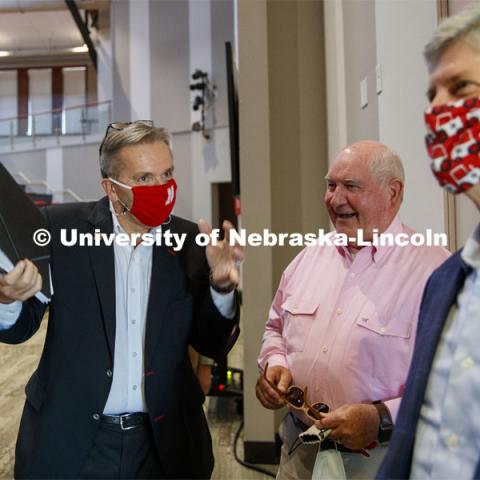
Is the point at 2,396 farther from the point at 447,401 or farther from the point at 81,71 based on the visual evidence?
the point at 447,401

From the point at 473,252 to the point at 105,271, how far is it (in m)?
0.76

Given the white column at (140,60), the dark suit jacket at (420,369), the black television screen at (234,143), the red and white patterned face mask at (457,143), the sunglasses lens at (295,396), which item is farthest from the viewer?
the black television screen at (234,143)

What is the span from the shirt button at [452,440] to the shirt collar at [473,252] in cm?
26

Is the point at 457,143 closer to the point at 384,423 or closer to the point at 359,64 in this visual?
the point at 384,423

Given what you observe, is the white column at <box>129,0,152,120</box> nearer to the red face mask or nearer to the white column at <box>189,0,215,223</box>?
the white column at <box>189,0,215,223</box>

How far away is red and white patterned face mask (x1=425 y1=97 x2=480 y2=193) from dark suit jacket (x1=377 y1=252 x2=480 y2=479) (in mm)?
160

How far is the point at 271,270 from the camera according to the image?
2.21 m

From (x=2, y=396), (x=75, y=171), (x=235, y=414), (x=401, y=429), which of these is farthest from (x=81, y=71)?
(x=235, y=414)

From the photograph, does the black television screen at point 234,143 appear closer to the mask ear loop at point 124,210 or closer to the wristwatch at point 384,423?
the mask ear loop at point 124,210

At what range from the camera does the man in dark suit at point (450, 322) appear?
0.63m

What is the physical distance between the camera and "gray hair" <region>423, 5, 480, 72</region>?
0.63m

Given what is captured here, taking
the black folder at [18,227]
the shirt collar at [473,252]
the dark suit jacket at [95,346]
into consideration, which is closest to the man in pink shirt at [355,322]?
the dark suit jacket at [95,346]

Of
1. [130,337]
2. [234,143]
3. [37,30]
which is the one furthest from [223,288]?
A: [234,143]

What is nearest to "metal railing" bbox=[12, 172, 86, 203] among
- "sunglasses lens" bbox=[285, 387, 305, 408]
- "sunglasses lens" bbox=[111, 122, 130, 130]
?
"sunglasses lens" bbox=[111, 122, 130, 130]
